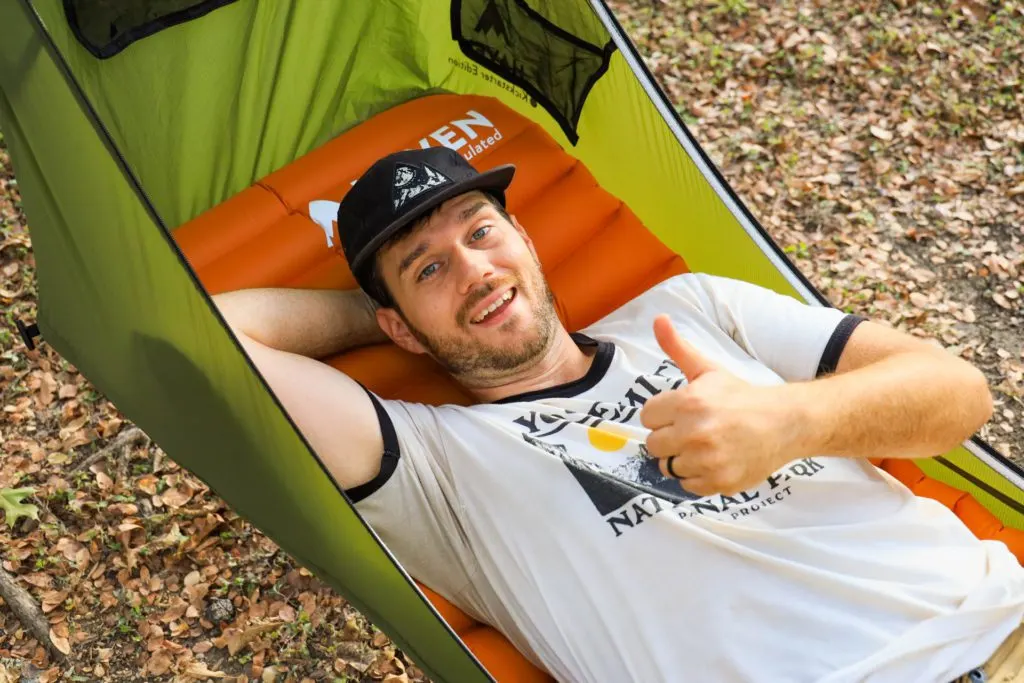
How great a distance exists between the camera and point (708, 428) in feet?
5.62

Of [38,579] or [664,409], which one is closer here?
[664,409]

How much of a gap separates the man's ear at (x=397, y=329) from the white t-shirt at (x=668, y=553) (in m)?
0.25

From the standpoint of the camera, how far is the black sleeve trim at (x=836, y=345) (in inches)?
89.7

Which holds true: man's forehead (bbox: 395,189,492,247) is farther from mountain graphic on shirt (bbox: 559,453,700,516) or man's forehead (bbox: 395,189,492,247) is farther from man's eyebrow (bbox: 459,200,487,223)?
mountain graphic on shirt (bbox: 559,453,700,516)

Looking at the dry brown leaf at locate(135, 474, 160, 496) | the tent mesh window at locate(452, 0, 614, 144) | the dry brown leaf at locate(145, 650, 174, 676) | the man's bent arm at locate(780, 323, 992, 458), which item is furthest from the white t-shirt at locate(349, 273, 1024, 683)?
the dry brown leaf at locate(135, 474, 160, 496)

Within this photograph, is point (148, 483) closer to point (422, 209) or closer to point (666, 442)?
point (422, 209)

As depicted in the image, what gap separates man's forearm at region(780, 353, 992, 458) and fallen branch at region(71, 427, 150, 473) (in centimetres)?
235

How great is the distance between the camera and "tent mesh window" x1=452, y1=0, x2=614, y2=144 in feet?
9.90

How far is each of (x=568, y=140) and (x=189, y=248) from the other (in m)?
1.32

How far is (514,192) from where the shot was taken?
10.4 ft

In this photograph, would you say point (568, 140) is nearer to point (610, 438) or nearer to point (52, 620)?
point (610, 438)

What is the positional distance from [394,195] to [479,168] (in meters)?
0.89

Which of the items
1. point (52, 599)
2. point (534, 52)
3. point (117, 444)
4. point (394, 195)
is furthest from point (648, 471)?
point (117, 444)

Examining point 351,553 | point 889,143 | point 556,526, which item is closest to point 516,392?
point 556,526
